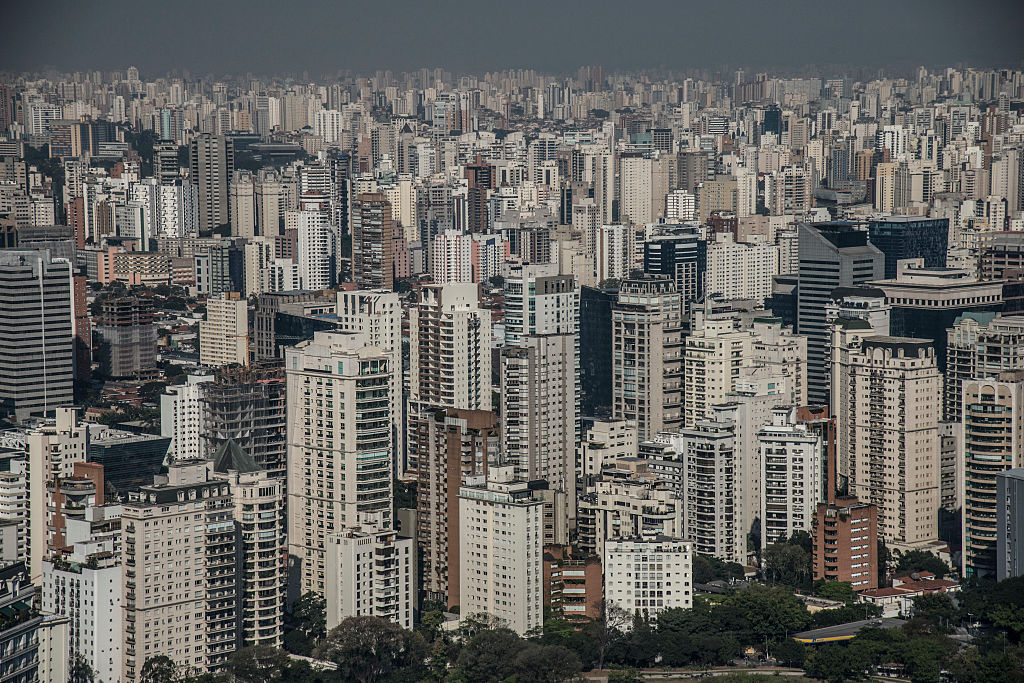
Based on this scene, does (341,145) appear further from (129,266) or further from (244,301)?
(244,301)

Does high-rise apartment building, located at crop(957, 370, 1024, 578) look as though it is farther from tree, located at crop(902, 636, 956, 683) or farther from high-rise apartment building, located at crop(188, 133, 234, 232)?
high-rise apartment building, located at crop(188, 133, 234, 232)

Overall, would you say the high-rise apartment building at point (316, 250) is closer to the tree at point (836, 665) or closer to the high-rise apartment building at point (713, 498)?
the high-rise apartment building at point (713, 498)

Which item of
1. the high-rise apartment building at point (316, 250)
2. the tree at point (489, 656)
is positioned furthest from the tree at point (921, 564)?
the high-rise apartment building at point (316, 250)

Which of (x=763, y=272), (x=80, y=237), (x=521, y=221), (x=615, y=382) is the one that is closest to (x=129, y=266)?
(x=80, y=237)

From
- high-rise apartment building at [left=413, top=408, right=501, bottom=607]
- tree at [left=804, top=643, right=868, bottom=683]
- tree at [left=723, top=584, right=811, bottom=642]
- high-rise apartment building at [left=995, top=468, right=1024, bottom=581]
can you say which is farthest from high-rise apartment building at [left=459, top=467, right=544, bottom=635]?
high-rise apartment building at [left=995, top=468, right=1024, bottom=581]

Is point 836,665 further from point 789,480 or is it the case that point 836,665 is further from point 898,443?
point 898,443

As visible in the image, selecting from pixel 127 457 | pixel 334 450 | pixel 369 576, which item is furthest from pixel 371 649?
pixel 127 457
